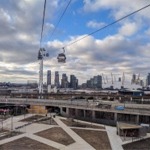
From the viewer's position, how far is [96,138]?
5584cm

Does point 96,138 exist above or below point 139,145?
above

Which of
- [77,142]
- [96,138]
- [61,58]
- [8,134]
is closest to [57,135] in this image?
[77,142]

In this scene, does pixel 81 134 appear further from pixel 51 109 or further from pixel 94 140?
pixel 51 109

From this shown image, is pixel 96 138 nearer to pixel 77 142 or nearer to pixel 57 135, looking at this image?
pixel 77 142

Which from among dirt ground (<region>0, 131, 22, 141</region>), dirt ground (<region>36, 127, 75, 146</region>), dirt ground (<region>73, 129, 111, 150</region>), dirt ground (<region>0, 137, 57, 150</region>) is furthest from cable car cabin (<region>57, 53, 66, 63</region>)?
dirt ground (<region>0, 137, 57, 150</region>)

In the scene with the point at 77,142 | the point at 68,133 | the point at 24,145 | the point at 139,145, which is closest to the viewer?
the point at 24,145

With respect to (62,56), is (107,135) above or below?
below

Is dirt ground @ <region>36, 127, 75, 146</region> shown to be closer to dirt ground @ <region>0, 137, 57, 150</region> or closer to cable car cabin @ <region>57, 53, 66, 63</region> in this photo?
dirt ground @ <region>0, 137, 57, 150</region>

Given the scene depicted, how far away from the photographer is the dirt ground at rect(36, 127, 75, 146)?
5278cm

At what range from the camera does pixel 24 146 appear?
159 feet

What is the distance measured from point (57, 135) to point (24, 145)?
9.92 m

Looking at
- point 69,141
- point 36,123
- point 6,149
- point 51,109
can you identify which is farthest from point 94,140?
point 51,109

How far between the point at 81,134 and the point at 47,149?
1302 cm

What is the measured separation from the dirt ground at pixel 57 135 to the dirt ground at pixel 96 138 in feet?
9.76
